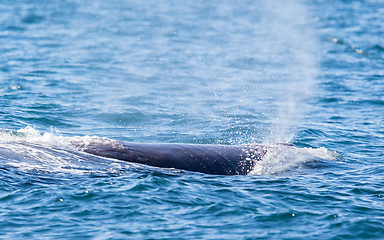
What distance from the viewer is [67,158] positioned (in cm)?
1026

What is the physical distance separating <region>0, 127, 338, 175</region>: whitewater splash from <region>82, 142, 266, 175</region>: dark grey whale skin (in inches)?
5.0

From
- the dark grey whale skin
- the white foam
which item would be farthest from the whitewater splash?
the dark grey whale skin

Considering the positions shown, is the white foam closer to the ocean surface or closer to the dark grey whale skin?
the ocean surface

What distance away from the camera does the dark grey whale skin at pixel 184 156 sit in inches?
420

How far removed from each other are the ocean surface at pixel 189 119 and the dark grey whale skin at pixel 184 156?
0.75 ft

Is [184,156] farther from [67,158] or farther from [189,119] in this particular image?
[189,119]

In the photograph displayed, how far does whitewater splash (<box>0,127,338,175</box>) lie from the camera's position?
9953mm

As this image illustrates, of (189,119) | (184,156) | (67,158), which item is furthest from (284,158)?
(189,119)

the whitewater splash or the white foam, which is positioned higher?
the whitewater splash

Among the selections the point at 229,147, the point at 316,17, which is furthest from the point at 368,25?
the point at 229,147

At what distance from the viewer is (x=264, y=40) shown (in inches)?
1220

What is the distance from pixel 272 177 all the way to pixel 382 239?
8.95ft

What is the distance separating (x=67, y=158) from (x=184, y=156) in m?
2.09

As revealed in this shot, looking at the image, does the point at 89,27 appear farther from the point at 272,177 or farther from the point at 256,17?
the point at 272,177
